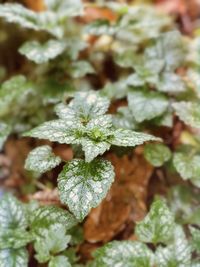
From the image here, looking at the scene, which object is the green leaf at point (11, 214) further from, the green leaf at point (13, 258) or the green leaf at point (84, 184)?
the green leaf at point (84, 184)

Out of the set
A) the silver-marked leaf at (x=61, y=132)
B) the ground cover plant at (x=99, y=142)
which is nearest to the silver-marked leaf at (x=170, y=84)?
the ground cover plant at (x=99, y=142)

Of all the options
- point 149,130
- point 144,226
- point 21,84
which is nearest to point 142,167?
point 149,130

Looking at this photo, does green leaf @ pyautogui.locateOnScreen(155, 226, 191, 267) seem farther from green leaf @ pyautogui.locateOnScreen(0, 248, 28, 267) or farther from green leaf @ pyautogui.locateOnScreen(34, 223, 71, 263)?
green leaf @ pyautogui.locateOnScreen(0, 248, 28, 267)

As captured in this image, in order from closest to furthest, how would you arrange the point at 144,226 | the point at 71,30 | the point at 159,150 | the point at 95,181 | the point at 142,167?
the point at 95,181
the point at 144,226
the point at 159,150
the point at 142,167
the point at 71,30

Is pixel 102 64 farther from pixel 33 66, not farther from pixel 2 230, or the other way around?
pixel 2 230

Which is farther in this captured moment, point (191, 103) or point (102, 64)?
point (102, 64)

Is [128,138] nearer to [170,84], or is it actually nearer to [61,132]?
[61,132]
